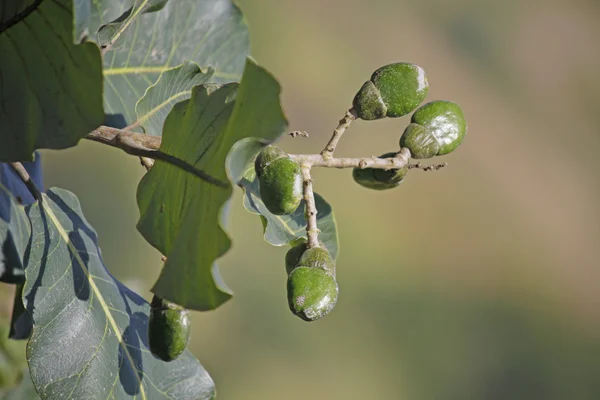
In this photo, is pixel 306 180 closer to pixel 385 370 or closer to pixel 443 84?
pixel 385 370

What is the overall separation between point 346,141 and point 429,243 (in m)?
0.84

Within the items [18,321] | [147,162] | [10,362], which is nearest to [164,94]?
[147,162]

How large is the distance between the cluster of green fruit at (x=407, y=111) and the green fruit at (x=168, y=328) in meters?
0.26

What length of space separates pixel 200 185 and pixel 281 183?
0.09m

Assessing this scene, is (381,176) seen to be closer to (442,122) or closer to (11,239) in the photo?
(442,122)

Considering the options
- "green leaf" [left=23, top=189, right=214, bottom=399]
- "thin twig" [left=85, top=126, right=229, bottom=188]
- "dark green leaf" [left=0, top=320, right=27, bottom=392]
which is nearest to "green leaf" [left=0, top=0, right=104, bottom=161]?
"thin twig" [left=85, top=126, right=229, bottom=188]

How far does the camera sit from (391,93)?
0.82 meters

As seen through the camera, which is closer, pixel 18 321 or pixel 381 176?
pixel 381 176

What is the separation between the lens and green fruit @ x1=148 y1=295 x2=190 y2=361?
2.50 ft

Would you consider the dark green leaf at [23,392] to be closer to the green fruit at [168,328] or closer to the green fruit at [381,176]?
the green fruit at [168,328]

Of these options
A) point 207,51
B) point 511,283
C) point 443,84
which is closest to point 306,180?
point 207,51

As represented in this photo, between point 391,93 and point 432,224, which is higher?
point 391,93

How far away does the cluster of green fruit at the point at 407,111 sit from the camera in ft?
2.70

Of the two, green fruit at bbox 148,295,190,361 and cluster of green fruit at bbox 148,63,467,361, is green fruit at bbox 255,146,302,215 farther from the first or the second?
green fruit at bbox 148,295,190,361
